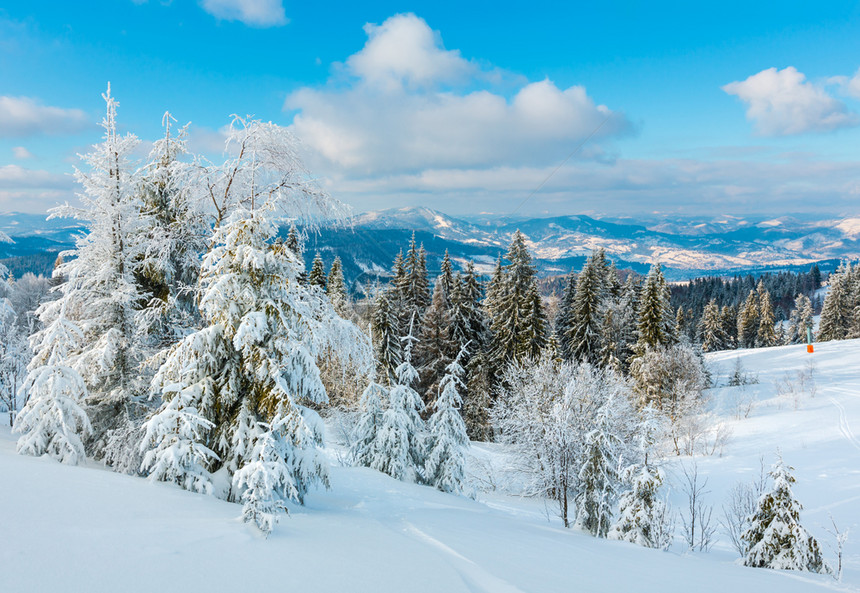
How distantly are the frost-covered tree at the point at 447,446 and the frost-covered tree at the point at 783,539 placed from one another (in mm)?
8800

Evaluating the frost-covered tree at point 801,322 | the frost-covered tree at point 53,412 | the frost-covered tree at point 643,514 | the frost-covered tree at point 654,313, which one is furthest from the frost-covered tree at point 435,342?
the frost-covered tree at point 801,322

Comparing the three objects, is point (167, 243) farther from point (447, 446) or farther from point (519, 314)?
point (519, 314)

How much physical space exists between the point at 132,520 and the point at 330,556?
7.86ft

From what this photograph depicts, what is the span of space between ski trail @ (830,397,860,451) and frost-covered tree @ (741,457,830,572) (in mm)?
25452

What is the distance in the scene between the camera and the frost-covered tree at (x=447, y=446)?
1588 centimetres

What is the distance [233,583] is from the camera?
13.3 feet

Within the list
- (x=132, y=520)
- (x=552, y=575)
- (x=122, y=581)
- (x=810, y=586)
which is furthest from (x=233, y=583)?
(x=810, y=586)

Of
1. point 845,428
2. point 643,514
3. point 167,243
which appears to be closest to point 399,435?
point 643,514

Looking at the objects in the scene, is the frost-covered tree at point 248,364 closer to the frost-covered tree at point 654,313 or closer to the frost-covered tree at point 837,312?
the frost-covered tree at point 654,313

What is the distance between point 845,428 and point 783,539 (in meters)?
30.2

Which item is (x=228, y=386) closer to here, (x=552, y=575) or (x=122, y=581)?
(x=122, y=581)

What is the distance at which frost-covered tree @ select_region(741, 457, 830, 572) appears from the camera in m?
8.96

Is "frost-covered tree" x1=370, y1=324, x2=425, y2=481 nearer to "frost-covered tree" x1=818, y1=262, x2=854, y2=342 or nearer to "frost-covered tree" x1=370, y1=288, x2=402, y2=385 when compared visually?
"frost-covered tree" x1=370, y1=288, x2=402, y2=385

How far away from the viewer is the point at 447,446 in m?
16.1
